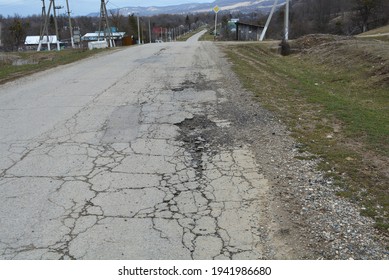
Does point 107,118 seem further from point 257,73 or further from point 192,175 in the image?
point 257,73

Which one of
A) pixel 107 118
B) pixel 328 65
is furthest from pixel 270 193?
pixel 328 65

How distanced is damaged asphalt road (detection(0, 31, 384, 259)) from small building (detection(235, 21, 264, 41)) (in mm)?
38405

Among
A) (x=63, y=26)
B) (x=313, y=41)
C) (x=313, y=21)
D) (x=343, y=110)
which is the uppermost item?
(x=63, y=26)

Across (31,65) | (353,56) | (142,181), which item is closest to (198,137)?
(142,181)

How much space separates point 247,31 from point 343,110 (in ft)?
134

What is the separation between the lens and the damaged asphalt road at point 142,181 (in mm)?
3064

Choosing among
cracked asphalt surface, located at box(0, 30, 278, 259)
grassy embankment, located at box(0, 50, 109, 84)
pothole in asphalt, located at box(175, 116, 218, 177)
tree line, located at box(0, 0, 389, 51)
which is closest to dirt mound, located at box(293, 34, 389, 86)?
cracked asphalt surface, located at box(0, 30, 278, 259)

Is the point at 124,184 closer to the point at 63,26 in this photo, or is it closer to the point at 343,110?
the point at 343,110

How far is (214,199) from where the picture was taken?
149 inches

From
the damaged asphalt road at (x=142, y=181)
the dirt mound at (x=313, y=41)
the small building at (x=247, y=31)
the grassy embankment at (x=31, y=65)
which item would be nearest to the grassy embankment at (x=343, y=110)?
the damaged asphalt road at (x=142, y=181)

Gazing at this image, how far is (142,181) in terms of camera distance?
421cm

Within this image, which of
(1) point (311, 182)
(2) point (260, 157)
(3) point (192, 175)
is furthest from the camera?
(2) point (260, 157)
